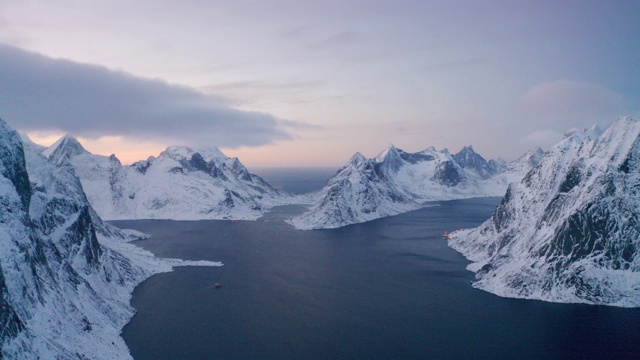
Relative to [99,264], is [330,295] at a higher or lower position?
lower

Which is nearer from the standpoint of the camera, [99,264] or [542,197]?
[99,264]

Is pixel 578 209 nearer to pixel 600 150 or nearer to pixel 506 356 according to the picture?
pixel 600 150

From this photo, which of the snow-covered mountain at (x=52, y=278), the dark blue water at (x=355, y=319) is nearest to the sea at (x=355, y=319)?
the dark blue water at (x=355, y=319)

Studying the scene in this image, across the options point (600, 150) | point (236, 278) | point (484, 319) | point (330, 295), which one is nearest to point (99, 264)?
point (236, 278)

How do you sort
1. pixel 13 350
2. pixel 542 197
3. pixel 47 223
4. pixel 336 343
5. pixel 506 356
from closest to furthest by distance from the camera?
pixel 13 350, pixel 506 356, pixel 336 343, pixel 47 223, pixel 542 197

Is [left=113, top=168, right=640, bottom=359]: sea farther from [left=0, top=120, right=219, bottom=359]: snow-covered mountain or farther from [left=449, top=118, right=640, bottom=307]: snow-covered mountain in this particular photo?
[left=0, top=120, right=219, bottom=359]: snow-covered mountain

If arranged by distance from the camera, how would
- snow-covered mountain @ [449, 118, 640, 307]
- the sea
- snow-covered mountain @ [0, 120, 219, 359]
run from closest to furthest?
snow-covered mountain @ [0, 120, 219, 359]
the sea
snow-covered mountain @ [449, 118, 640, 307]

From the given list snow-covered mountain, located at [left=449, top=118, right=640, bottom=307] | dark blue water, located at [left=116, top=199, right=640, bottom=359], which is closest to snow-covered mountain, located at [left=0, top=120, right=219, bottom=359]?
dark blue water, located at [left=116, top=199, right=640, bottom=359]
